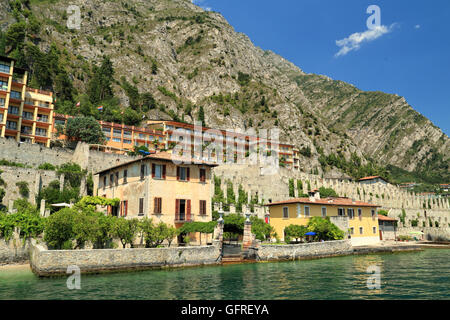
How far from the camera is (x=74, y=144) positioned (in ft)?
218

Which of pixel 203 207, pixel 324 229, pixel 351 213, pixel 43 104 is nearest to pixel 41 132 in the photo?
pixel 43 104

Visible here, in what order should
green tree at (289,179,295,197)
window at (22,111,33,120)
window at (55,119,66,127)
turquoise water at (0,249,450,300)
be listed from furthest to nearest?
1. green tree at (289,179,295,197)
2. window at (55,119,66,127)
3. window at (22,111,33,120)
4. turquoise water at (0,249,450,300)

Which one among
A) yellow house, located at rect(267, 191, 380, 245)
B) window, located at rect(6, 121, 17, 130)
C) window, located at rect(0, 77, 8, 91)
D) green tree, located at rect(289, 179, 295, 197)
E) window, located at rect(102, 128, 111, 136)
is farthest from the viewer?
green tree, located at rect(289, 179, 295, 197)

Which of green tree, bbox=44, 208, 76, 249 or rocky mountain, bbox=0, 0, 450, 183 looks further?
rocky mountain, bbox=0, 0, 450, 183

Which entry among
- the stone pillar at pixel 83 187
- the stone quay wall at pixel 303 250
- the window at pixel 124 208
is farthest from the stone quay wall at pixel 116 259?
the stone pillar at pixel 83 187

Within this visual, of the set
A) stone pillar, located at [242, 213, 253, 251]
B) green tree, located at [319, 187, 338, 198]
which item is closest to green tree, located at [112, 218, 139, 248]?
stone pillar, located at [242, 213, 253, 251]

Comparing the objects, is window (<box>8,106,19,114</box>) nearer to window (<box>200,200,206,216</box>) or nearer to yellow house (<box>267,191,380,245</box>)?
window (<box>200,200,206,216</box>)

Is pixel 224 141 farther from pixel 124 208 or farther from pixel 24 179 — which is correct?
pixel 124 208

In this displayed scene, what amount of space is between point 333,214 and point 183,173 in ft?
72.5

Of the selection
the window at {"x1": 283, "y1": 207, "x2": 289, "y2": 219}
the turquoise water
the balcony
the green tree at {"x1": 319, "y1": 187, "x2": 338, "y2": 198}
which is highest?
the green tree at {"x1": 319, "y1": 187, "x2": 338, "y2": 198}

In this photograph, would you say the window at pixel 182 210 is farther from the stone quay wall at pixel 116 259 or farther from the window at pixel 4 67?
the window at pixel 4 67

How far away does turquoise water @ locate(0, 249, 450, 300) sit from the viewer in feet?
59.1

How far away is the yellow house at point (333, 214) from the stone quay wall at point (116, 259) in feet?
53.9
